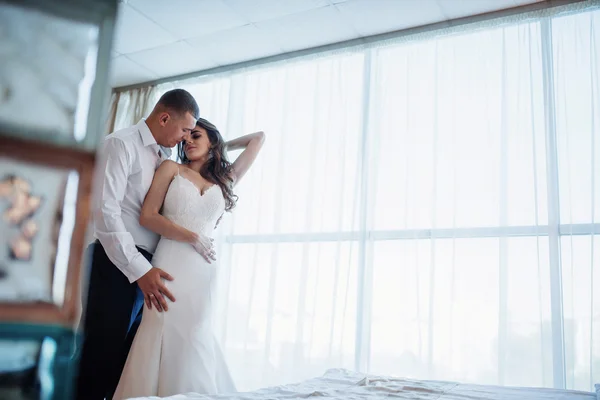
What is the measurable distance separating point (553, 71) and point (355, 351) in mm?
2063

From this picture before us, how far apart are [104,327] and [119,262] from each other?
0.86 feet

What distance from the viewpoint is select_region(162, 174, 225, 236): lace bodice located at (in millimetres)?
2379

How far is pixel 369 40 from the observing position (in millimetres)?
3945

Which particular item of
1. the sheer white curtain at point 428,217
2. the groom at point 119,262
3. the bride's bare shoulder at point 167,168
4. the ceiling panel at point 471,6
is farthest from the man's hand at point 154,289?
the ceiling panel at point 471,6

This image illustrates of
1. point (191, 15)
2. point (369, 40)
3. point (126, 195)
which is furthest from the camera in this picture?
point (369, 40)

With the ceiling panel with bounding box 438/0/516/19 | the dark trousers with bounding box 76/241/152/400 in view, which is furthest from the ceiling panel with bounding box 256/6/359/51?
the dark trousers with bounding box 76/241/152/400

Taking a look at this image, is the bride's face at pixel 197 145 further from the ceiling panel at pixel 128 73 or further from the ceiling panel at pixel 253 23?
the ceiling panel at pixel 128 73

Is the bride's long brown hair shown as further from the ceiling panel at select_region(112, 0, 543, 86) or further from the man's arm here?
the ceiling panel at select_region(112, 0, 543, 86)

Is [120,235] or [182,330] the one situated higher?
[120,235]

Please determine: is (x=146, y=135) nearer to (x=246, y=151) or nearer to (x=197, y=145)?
(x=197, y=145)

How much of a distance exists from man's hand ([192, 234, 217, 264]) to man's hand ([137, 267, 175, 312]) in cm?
21

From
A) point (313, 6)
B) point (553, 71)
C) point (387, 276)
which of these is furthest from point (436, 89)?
point (387, 276)

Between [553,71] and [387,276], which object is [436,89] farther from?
[387,276]

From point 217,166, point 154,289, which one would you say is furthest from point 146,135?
point 154,289
